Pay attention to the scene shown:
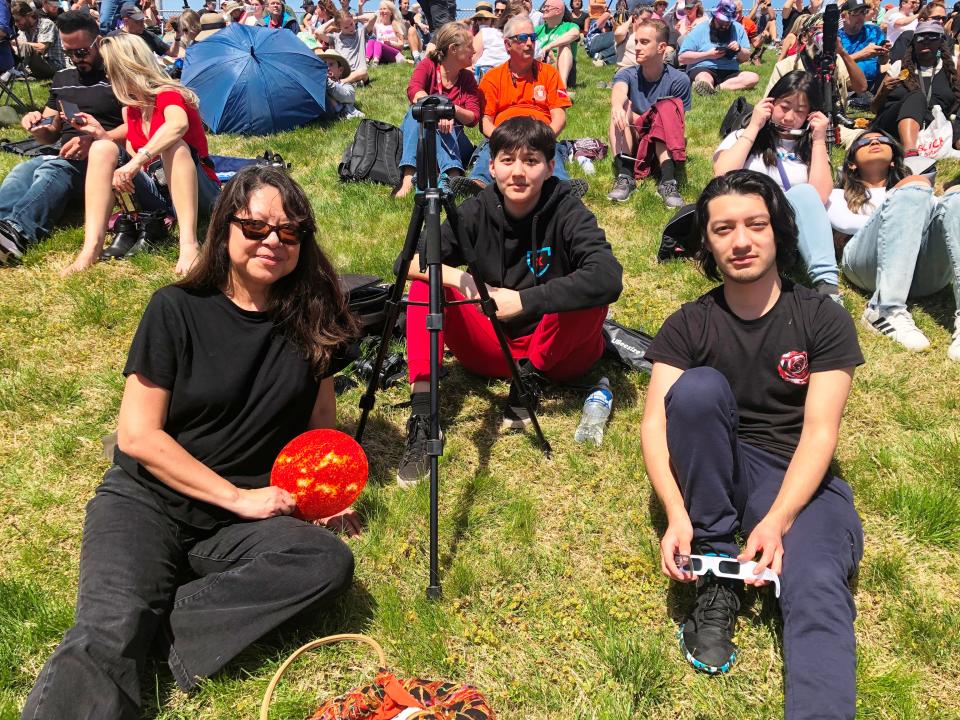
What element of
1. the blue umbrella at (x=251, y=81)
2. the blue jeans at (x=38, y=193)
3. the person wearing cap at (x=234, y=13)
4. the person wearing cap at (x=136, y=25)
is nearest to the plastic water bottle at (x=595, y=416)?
the blue jeans at (x=38, y=193)

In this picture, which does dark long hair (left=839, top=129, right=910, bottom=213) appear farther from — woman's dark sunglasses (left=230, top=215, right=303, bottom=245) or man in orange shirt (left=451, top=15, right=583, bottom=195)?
woman's dark sunglasses (left=230, top=215, right=303, bottom=245)

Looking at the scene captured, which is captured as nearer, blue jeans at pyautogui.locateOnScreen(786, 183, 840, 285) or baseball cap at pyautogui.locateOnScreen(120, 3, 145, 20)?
blue jeans at pyautogui.locateOnScreen(786, 183, 840, 285)

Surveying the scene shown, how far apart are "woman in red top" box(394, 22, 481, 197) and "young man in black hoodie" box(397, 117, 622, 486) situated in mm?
3182

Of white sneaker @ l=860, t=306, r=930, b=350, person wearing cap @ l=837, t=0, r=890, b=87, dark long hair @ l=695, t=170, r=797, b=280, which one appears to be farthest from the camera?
person wearing cap @ l=837, t=0, r=890, b=87

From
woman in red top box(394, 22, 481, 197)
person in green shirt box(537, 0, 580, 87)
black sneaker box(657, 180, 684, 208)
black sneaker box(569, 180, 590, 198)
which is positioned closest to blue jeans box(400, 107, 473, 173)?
woman in red top box(394, 22, 481, 197)

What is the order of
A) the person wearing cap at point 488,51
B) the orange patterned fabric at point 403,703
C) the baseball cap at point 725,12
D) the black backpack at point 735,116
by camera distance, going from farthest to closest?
the baseball cap at point 725,12 < the person wearing cap at point 488,51 < the black backpack at point 735,116 < the orange patterned fabric at point 403,703

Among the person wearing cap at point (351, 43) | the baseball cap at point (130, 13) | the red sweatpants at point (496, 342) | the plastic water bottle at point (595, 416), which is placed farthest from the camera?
the person wearing cap at point (351, 43)

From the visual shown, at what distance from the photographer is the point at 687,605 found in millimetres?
2836

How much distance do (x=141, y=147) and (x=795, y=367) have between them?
5218mm

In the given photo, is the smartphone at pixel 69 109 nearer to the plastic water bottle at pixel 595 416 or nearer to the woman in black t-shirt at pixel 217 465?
the woman in black t-shirt at pixel 217 465

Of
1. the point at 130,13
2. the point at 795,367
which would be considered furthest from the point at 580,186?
the point at 130,13

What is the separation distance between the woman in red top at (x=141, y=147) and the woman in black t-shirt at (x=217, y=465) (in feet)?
8.91

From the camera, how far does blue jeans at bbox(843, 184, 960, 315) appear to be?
4.68 m

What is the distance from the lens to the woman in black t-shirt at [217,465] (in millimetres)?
2352
